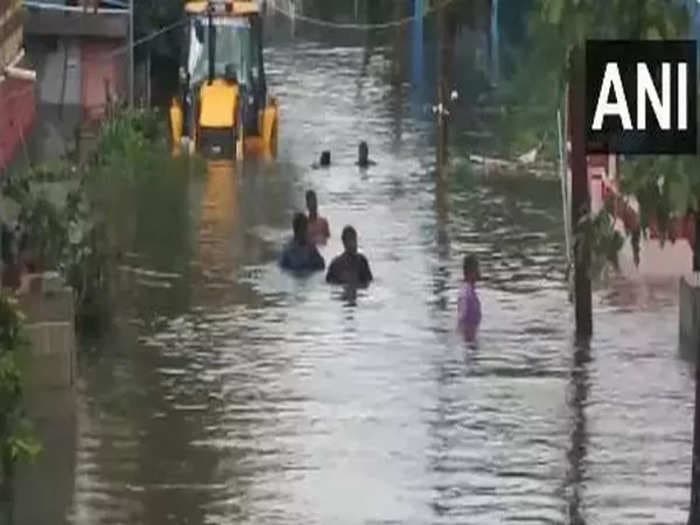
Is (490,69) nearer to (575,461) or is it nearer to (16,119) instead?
(16,119)

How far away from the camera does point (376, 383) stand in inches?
776

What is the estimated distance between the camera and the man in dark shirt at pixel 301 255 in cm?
2669

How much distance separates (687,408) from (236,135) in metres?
23.0

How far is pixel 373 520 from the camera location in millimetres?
14125

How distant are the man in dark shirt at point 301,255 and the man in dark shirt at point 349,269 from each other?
662 mm

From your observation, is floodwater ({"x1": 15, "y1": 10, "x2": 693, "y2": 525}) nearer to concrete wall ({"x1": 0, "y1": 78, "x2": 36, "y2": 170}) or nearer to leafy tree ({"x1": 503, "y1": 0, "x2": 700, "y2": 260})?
concrete wall ({"x1": 0, "y1": 78, "x2": 36, "y2": 170})

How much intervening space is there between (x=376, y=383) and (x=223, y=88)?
75.6 feet

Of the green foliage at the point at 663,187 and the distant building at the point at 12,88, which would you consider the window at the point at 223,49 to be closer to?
the distant building at the point at 12,88

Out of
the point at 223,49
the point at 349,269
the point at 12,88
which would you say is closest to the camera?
the point at 349,269

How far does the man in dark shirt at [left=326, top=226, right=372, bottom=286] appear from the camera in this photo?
84.1ft

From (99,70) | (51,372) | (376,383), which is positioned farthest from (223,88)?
(51,372)

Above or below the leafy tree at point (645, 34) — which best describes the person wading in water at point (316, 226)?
below

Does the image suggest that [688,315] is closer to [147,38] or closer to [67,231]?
[67,231]

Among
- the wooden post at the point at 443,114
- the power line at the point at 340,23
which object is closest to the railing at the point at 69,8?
the wooden post at the point at 443,114
